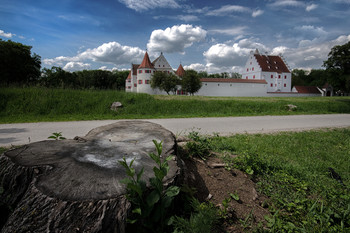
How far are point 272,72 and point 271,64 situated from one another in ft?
11.4

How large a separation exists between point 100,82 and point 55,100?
64325 millimetres

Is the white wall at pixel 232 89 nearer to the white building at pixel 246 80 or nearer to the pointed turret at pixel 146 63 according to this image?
the white building at pixel 246 80

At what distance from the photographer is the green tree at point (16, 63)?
2906cm

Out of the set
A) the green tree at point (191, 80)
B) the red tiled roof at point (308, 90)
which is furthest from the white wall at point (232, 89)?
the red tiled roof at point (308, 90)

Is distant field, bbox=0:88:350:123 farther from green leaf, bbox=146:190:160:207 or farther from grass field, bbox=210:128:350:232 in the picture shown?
green leaf, bbox=146:190:160:207

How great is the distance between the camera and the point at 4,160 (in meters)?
1.86

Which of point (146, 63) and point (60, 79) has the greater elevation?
point (146, 63)

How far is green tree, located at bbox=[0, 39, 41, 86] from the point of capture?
29.1 metres

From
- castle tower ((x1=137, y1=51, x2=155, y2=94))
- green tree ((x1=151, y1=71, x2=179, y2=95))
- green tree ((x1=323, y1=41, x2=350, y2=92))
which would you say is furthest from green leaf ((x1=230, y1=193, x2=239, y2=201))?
castle tower ((x1=137, y1=51, x2=155, y2=94))

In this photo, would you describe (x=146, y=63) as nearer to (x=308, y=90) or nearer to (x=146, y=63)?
(x=146, y=63)

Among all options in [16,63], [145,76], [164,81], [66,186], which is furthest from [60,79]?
[145,76]

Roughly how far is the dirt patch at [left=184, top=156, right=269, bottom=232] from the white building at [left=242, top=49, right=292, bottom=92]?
191 feet


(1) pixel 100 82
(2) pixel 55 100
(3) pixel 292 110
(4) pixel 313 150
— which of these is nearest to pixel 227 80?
(3) pixel 292 110

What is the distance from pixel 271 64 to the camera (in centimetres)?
5809
